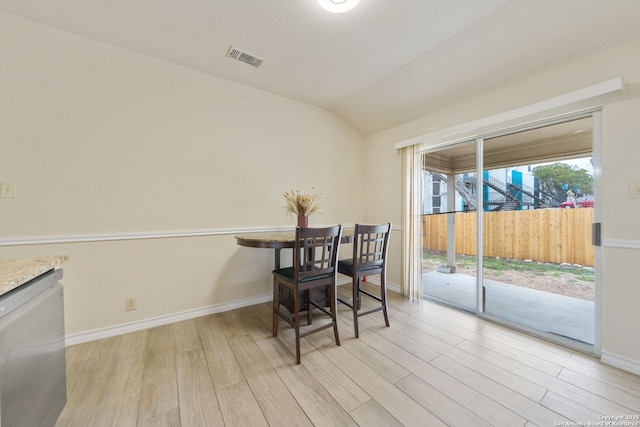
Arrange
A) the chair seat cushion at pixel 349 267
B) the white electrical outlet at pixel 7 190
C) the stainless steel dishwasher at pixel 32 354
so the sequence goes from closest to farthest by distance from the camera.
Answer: the stainless steel dishwasher at pixel 32 354, the white electrical outlet at pixel 7 190, the chair seat cushion at pixel 349 267

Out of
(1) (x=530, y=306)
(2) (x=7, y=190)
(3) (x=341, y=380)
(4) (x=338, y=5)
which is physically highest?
(4) (x=338, y=5)

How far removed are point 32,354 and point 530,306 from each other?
3.48 metres

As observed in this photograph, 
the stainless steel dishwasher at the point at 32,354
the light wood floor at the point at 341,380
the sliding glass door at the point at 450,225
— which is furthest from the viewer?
the sliding glass door at the point at 450,225

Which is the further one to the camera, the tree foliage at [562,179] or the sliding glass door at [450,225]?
the sliding glass door at [450,225]

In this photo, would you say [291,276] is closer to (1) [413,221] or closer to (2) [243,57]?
(1) [413,221]

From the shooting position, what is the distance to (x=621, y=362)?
172 centimetres

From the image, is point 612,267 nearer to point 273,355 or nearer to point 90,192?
point 273,355

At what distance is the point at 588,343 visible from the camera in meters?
1.95

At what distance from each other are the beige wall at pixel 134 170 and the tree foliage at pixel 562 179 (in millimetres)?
2522

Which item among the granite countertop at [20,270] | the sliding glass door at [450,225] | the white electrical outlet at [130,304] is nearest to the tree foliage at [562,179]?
the sliding glass door at [450,225]

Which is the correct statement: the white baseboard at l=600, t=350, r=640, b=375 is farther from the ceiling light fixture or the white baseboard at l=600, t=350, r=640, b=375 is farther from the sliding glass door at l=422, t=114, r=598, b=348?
the ceiling light fixture

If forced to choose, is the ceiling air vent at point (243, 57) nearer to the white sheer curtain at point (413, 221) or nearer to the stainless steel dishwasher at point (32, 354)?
the white sheer curtain at point (413, 221)

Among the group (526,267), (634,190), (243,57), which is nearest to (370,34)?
(243,57)

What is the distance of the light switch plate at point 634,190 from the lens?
167 centimetres
